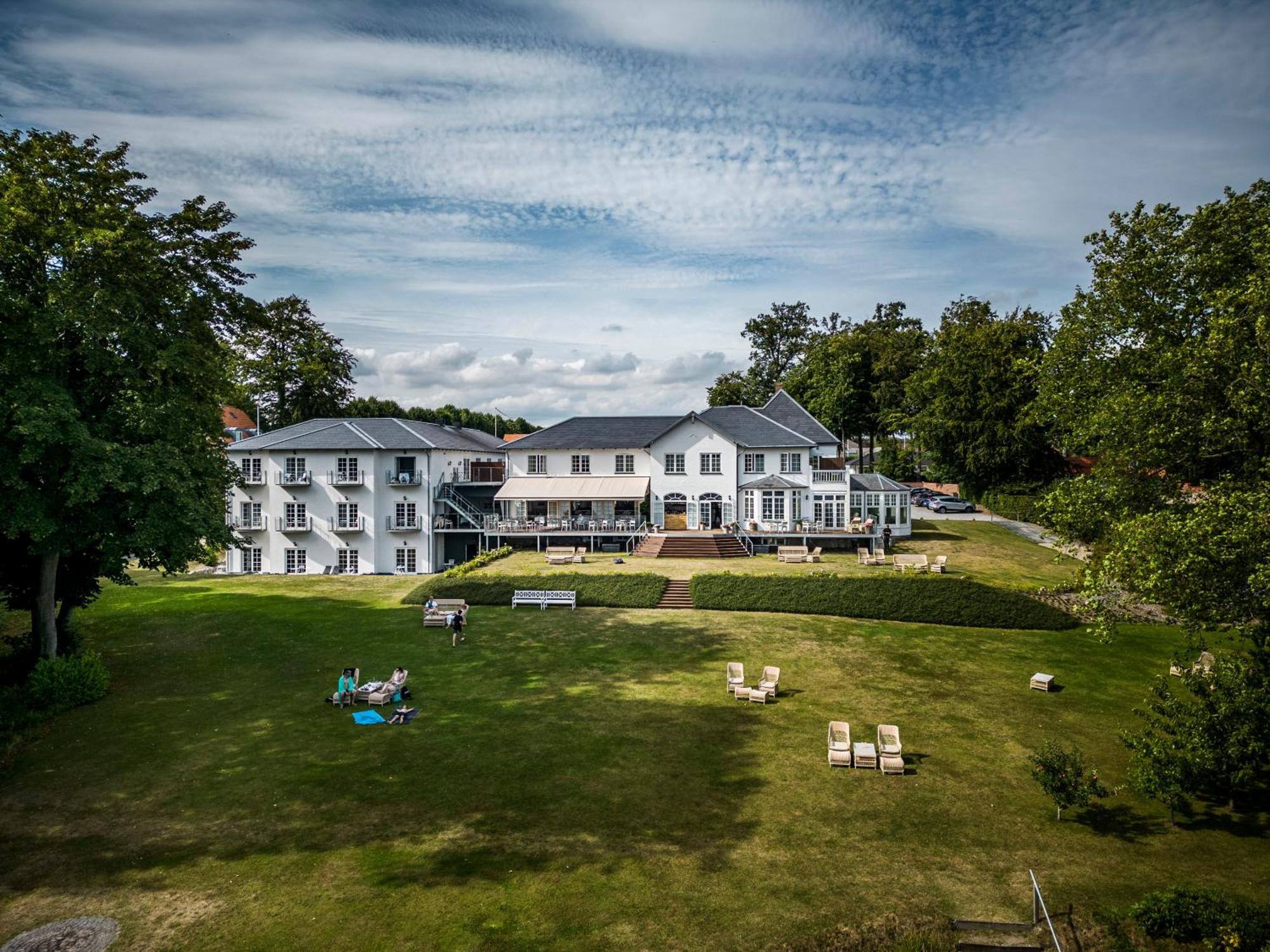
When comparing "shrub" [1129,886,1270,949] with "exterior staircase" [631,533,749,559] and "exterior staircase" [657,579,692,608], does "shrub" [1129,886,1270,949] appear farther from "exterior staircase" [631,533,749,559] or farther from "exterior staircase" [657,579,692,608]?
"exterior staircase" [631,533,749,559]

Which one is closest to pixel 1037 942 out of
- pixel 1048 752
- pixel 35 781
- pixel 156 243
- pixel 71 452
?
pixel 1048 752

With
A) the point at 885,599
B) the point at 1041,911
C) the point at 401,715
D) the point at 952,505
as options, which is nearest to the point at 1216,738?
the point at 1041,911

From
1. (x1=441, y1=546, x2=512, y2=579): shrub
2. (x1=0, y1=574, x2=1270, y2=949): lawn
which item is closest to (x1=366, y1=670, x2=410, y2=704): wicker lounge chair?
(x1=0, y1=574, x2=1270, y2=949): lawn

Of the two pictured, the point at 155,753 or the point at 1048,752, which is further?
the point at 155,753

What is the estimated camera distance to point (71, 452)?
63.1 feet

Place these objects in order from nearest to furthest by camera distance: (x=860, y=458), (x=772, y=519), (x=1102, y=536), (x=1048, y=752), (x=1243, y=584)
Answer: (x=1243, y=584) < (x=1048, y=752) < (x=1102, y=536) < (x=772, y=519) < (x=860, y=458)

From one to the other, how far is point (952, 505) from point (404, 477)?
43726 mm

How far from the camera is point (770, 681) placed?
74.4ft

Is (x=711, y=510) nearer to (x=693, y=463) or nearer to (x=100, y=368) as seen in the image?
(x=693, y=463)

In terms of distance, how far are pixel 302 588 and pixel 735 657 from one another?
25127 millimetres

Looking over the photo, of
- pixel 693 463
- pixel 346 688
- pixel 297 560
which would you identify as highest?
pixel 693 463

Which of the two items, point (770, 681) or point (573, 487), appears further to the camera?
point (573, 487)

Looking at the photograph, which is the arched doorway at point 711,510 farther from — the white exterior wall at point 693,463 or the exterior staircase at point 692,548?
the exterior staircase at point 692,548

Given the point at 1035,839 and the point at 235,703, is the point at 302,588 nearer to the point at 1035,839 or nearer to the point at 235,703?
the point at 235,703
